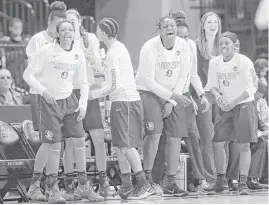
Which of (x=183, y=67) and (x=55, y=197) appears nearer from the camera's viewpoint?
(x=55, y=197)

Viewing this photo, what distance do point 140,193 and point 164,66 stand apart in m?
1.23

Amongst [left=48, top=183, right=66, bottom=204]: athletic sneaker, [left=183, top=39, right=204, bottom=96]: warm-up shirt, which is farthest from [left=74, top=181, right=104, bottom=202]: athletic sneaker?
[left=183, top=39, right=204, bottom=96]: warm-up shirt

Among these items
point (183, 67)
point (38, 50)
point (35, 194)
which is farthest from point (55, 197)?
point (183, 67)

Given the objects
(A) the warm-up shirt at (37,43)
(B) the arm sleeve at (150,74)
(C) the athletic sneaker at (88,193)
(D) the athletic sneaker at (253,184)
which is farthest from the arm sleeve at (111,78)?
(D) the athletic sneaker at (253,184)

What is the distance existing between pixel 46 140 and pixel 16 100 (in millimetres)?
2059

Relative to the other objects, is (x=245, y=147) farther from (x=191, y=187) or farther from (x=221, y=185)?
(x=191, y=187)

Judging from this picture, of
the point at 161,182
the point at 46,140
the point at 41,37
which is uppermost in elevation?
the point at 41,37

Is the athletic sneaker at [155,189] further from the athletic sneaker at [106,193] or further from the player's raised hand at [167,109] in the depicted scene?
the player's raised hand at [167,109]

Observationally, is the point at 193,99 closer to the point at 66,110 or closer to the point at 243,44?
the point at 66,110

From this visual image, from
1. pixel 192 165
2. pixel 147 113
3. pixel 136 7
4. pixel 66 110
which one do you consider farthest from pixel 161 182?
pixel 136 7

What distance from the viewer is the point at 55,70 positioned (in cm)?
688

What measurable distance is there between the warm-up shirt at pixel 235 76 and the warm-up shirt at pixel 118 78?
1.09 m

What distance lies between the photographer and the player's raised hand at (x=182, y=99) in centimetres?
733

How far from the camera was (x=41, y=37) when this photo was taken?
23.7 feet
